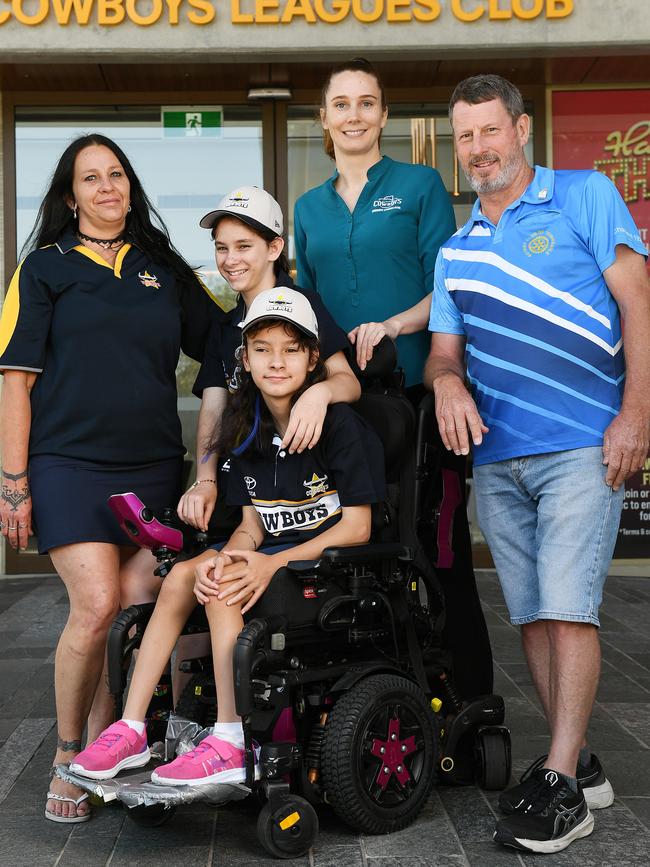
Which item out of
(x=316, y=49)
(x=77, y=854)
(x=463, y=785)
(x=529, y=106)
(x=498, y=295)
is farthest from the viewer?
(x=529, y=106)

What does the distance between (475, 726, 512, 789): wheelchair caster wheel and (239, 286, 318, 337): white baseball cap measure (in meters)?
1.44

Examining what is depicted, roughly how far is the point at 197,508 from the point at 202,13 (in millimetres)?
5099

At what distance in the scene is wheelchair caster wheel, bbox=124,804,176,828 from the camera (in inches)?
132

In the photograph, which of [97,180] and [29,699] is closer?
[97,180]

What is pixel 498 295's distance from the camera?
140 inches

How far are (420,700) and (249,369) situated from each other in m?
1.15

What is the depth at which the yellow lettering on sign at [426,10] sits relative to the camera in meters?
7.68

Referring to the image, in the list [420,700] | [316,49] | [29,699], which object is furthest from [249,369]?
[316,49]

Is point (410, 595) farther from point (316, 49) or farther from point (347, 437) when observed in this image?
point (316, 49)

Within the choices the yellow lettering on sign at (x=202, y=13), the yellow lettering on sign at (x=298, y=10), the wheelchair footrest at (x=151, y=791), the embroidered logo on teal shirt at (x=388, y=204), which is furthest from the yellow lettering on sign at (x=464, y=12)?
the wheelchair footrest at (x=151, y=791)

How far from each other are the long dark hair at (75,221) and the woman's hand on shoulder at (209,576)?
116 cm

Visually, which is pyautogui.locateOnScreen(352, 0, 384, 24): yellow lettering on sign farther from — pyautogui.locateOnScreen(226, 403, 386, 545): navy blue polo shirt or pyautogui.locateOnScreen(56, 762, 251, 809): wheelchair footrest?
pyautogui.locateOnScreen(56, 762, 251, 809): wheelchair footrest

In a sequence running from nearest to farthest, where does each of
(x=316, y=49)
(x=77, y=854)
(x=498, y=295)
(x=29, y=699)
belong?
(x=77, y=854)
(x=498, y=295)
(x=29, y=699)
(x=316, y=49)

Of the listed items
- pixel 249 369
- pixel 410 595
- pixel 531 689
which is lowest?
pixel 531 689
